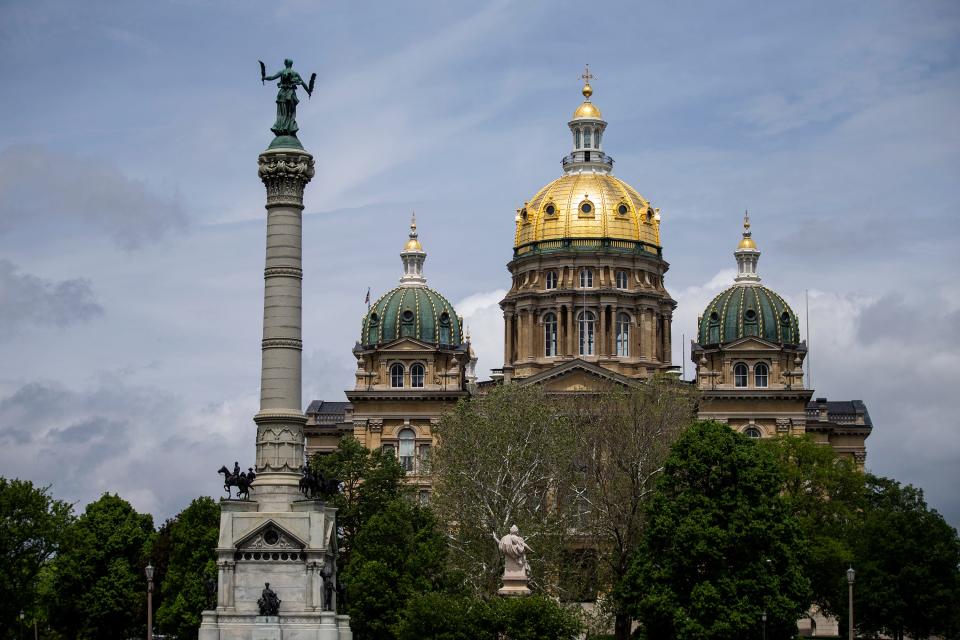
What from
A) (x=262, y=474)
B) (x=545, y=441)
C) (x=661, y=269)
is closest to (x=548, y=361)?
(x=661, y=269)

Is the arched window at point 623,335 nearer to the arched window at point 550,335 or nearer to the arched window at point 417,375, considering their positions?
the arched window at point 550,335

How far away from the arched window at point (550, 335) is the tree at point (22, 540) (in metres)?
53.2

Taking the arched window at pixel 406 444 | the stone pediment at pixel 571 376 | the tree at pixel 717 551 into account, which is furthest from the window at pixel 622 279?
the tree at pixel 717 551

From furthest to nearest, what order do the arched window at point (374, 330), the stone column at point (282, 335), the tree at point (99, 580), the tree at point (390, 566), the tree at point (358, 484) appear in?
1. the arched window at point (374, 330)
2. the tree at point (99, 580)
3. the tree at point (358, 484)
4. the tree at point (390, 566)
5. the stone column at point (282, 335)

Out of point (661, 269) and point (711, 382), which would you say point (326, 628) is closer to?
point (711, 382)

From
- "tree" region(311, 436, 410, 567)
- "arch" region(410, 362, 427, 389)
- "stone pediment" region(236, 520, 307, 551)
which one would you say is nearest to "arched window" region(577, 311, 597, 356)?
"arch" region(410, 362, 427, 389)

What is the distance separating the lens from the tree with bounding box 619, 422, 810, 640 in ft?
277

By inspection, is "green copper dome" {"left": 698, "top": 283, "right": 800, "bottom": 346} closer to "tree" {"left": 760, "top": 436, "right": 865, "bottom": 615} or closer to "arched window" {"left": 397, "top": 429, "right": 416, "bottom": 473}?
"tree" {"left": 760, "top": 436, "right": 865, "bottom": 615}

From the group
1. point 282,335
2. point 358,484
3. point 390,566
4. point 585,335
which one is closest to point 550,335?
point 585,335

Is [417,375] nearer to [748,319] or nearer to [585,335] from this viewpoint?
[585,335]

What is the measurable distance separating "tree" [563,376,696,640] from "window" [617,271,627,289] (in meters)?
37.9

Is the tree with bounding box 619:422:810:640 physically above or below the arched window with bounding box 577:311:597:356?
below

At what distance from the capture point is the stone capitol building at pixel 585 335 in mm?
134675

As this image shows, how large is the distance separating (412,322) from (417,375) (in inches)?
149
